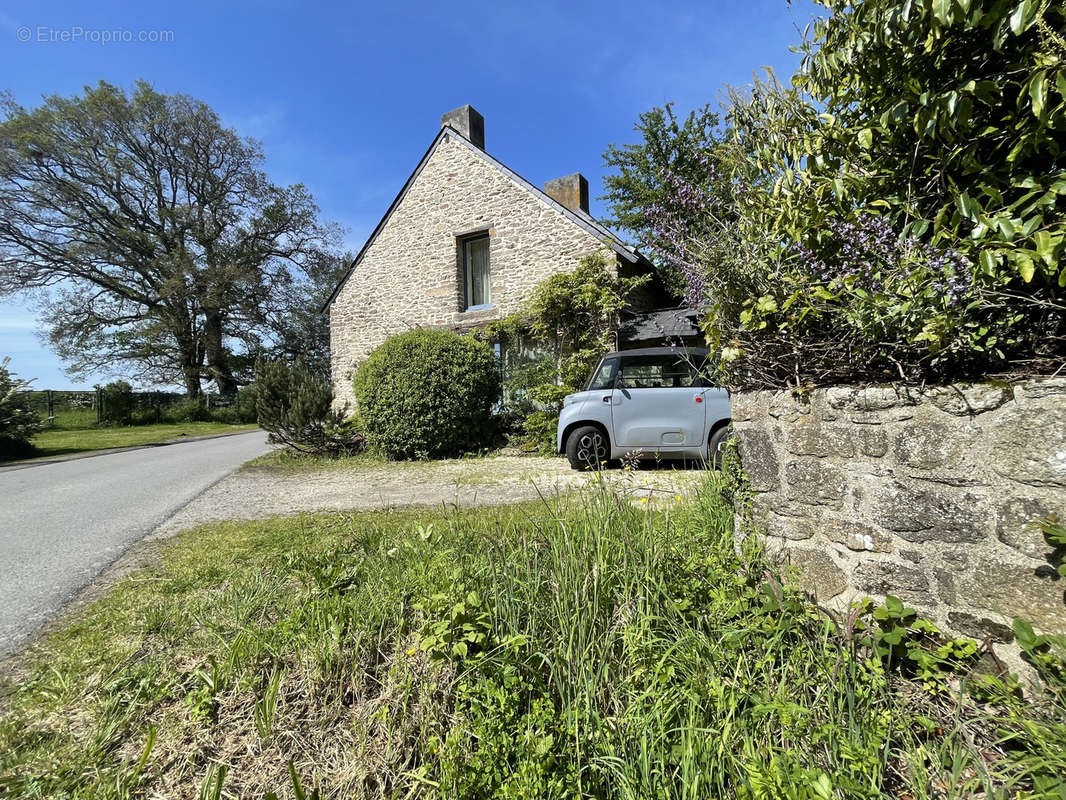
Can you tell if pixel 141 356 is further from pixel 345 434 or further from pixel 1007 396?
pixel 1007 396

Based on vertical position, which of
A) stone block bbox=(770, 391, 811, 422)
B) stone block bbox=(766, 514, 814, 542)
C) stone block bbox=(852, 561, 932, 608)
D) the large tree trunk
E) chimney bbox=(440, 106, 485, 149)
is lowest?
stone block bbox=(852, 561, 932, 608)

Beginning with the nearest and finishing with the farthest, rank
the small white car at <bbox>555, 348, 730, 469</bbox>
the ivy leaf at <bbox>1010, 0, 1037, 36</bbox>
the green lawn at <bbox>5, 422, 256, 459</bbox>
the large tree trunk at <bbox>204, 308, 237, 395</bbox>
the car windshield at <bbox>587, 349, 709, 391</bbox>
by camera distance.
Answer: the ivy leaf at <bbox>1010, 0, 1037, 36</bbox>
the small white car at <bbox>555, 348, 730, 469</bbox>
the car windshield at <bbox>587, 349, 709, 391</bbox>
the green lawn at <bbox>5, 422, 256, 459</bbox>
the large tree trunk at <bbox>204, 308, 237, 395</bbox>

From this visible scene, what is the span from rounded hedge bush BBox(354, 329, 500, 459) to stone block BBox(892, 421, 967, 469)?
7243 mm

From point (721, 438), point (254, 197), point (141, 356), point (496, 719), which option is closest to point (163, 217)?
point (254, 197)

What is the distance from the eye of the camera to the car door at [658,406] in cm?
622

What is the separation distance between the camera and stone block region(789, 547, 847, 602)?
6.74ft

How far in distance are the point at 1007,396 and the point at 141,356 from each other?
29.2 meters

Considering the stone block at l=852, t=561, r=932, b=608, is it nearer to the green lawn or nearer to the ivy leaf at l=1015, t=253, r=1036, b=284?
the ivy leaf at l=1015, t=253, r=1036, b=284

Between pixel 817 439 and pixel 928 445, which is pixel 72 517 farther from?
pixel 928 445

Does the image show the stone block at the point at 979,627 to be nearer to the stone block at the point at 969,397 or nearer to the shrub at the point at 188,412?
the stone block at the point at 969,397

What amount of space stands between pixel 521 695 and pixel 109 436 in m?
19.9

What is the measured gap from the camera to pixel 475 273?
11.9 metres

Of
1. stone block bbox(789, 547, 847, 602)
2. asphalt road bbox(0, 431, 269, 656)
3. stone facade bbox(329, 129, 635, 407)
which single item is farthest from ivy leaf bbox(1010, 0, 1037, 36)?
stone facade bbox(329, 129, 635, 407)

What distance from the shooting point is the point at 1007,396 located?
1.63 m
